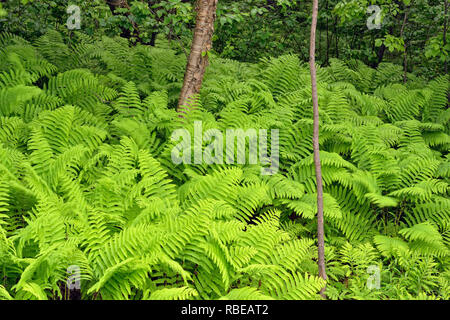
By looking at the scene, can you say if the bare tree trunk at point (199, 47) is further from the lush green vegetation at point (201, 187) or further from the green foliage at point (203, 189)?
the green foliage at point (203, 189)

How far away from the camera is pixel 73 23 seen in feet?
22.6

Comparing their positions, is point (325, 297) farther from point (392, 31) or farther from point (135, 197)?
point (392, 31)

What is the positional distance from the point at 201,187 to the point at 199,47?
2.03m

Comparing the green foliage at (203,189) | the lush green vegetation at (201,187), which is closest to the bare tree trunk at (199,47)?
the lush green vegetation at (201,187)

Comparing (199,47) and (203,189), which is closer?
(203,189)

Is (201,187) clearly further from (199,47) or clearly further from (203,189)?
(199,47)

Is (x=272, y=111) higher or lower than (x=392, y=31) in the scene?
lower

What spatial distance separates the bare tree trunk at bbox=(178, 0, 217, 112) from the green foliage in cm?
37

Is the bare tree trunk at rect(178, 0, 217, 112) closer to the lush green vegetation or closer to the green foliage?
the lush green vegetation

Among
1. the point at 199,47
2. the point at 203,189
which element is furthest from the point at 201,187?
the point at 199,47

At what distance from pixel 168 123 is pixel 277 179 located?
4.42 ft

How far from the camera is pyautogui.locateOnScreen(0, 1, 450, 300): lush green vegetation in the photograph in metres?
2.92

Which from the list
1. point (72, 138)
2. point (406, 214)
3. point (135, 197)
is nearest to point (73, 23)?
point (72, 138)

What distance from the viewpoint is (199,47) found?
498cm
